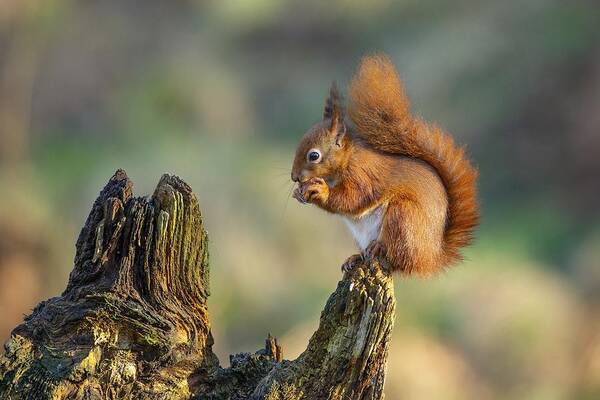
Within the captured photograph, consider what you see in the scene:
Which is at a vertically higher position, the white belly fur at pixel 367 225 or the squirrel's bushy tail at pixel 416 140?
the squirrel's bushy tail at pixel 416 140

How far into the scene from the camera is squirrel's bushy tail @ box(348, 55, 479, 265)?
225 cm

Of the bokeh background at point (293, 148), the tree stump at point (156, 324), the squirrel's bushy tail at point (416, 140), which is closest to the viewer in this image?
the tree stump at point (156, 324)

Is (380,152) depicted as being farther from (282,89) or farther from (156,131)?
(282,89)

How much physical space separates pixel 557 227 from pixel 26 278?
9.91ft

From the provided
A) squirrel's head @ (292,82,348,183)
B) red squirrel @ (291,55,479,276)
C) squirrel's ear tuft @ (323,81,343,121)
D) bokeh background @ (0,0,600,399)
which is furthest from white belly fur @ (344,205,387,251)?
bokeh background @ (0,0,600,399)

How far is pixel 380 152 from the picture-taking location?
2.34 m

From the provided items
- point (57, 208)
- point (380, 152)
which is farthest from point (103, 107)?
point (380, 152)

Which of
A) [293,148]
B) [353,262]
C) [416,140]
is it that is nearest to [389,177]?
[416,140]

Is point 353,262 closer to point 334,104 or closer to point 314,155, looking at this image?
point 314,155

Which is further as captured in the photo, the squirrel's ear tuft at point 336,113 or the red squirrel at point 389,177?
the squirrel's ear tuft at point 336,113

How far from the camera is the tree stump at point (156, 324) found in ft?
5.64

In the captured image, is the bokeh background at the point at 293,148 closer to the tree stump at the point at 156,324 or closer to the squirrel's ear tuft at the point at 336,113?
the squirrel's ear tuft at the point at 336,113

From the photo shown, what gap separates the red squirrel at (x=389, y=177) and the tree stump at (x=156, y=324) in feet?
1.23

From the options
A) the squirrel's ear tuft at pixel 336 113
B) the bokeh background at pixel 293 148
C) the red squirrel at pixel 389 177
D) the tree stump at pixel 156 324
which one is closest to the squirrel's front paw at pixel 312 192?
the red squirrel at pixel 389 177
